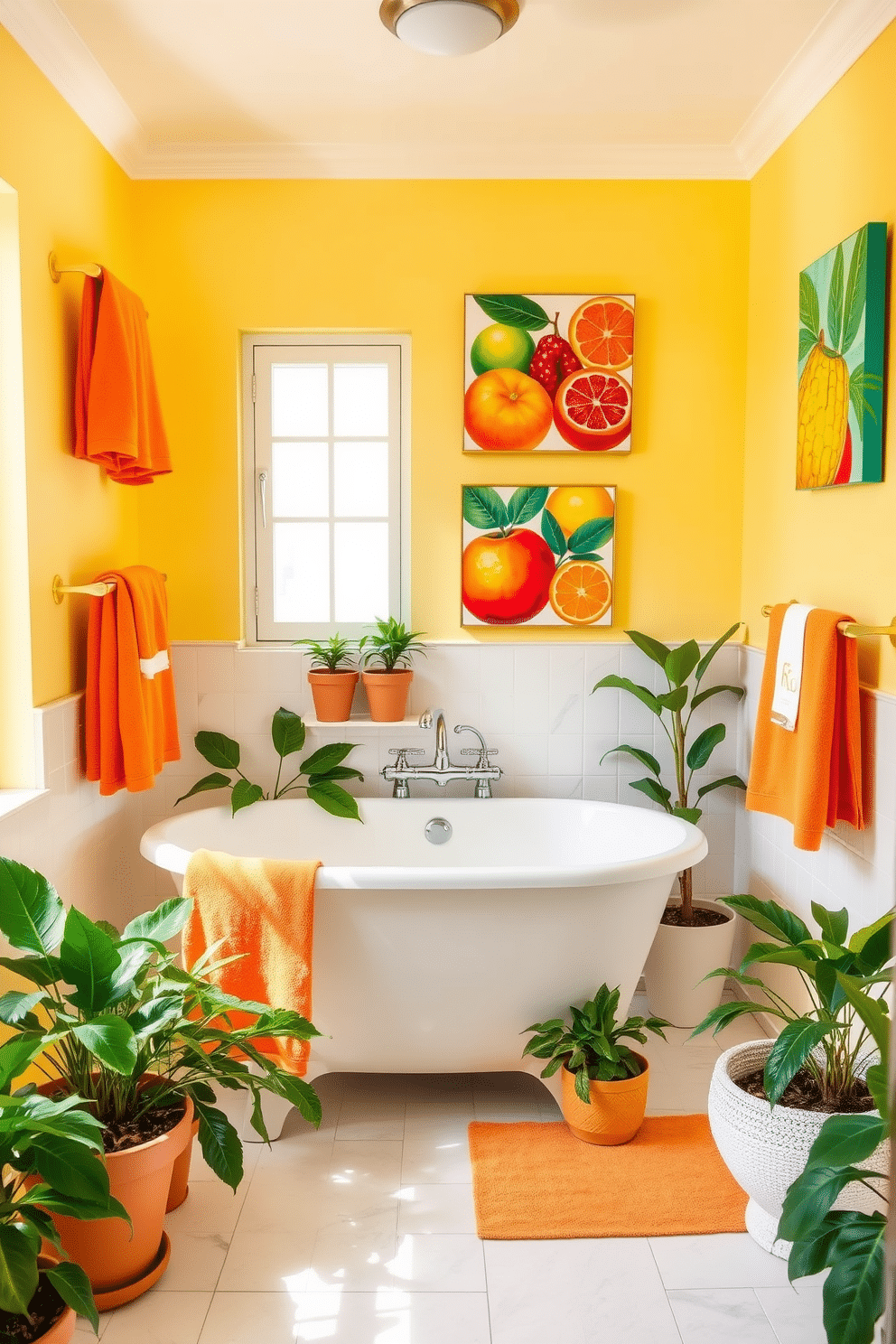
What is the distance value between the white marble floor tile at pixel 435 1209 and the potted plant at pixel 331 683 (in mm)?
1487

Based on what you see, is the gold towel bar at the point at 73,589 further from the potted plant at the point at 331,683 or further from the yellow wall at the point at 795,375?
the yellow wall at the point at 795,375

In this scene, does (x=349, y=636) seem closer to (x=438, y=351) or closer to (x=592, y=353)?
(x=438, y=351)

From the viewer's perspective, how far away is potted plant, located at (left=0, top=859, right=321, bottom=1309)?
2020 mm

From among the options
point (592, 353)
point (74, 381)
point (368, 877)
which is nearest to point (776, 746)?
point (368, 877)

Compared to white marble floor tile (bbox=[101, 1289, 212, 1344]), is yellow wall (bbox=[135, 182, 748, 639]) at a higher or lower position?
higher

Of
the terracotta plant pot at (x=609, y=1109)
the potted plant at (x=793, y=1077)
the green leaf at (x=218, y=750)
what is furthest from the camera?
the green leaf at (x=218, y=750)

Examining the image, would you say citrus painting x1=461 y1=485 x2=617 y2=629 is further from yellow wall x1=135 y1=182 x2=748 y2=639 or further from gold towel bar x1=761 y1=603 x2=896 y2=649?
gold towel bar x1=761 y1=603 x2=896 y2=649

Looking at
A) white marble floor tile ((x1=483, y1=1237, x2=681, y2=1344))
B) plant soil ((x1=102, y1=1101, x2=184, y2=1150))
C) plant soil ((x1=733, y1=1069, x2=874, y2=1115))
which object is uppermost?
plant soil ((x1=733, y1=1069, x2=874, y2=1115))

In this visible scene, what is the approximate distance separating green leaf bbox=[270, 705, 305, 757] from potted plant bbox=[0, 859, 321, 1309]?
124 centimetres

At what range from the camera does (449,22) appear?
251cm

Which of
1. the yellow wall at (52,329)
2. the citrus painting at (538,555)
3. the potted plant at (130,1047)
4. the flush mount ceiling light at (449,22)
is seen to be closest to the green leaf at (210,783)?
the yellow wall at (52,329)

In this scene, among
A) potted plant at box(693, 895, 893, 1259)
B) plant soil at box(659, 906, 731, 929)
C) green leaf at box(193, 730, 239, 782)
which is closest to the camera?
potted plant at box(693, 895, 893, 1259)

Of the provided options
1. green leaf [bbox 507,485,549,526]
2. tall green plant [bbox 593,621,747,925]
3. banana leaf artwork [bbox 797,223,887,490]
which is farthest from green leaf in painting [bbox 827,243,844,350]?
green leaf [bbox 507,485,549,526]

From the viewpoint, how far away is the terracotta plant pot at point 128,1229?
2.06 m
